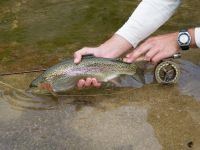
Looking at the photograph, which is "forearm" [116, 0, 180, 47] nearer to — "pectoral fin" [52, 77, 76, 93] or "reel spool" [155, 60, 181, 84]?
"reel spool" [155, 60, 181, 84]

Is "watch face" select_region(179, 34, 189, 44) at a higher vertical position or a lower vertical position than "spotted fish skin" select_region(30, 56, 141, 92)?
higher

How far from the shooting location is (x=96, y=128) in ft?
12.4

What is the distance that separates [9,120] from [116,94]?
2.93 ft

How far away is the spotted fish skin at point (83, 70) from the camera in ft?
13.2

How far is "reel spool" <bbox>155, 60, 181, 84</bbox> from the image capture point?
13.4ft

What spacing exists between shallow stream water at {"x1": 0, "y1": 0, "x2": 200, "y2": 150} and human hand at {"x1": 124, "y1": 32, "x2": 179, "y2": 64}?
0.43 meters

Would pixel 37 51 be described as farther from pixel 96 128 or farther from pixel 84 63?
pixel 96 128

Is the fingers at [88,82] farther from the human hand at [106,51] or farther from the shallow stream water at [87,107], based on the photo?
the shallow stream water at [87,107]

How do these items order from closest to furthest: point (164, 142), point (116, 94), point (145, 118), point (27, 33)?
1. point (164, 142)
2. point (145, 118)
3. point (116, 94)
4. point (27, 33)

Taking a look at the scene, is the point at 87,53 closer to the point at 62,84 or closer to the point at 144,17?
the point at 62,84

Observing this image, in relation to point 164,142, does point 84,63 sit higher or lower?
higher

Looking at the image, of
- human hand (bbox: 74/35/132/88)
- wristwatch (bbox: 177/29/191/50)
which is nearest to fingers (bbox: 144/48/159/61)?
wristwatch (bbox: 177/29/191/50)

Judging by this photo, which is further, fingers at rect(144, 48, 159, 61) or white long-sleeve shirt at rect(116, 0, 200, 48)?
white long-sleeve shirt at rect(116, 0, 200, 48)

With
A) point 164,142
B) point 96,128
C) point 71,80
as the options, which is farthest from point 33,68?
point 164,142
